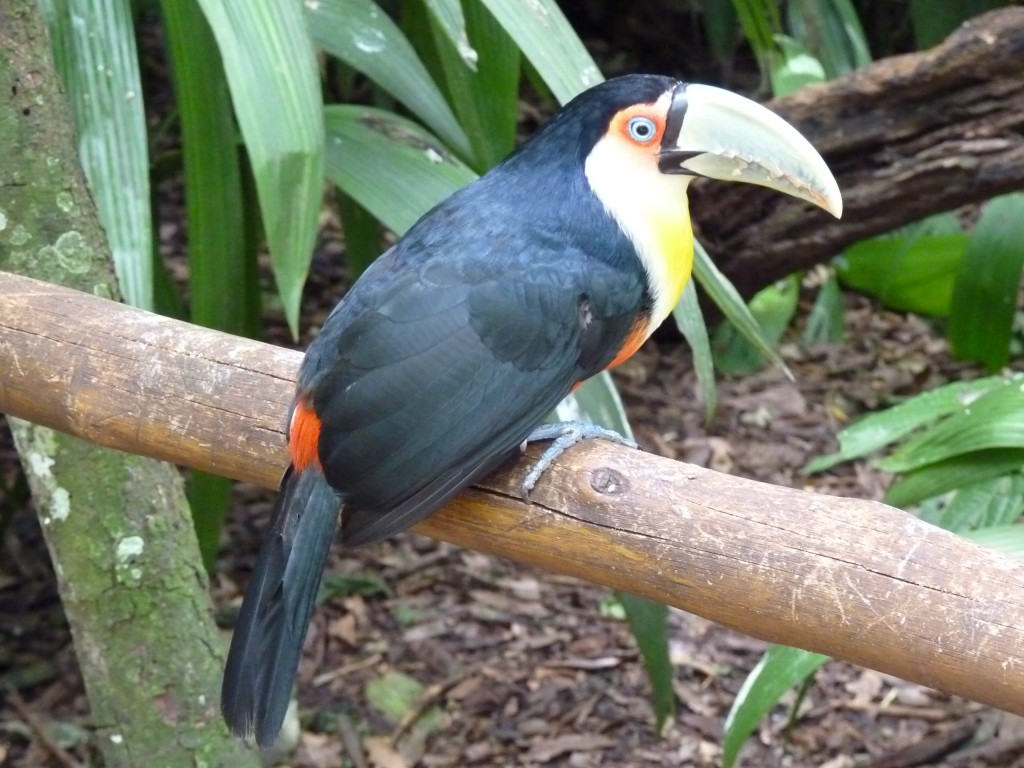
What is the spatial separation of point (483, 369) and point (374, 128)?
0.83 metres

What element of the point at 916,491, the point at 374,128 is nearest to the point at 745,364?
the point at 916,491

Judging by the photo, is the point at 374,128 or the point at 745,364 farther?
the point at 745,364

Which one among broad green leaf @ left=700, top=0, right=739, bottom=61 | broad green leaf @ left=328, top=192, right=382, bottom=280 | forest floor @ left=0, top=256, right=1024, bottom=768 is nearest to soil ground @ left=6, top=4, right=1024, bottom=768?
forest floor @ left=0, top=256, right=1024, bottom=768

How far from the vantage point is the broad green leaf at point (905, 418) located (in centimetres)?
210

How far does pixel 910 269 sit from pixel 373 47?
1.99 m

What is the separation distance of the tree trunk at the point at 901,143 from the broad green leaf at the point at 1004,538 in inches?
49.6

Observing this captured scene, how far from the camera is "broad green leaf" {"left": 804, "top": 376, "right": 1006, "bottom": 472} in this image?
82.5 inches

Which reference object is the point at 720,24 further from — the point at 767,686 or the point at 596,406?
the point at 767,686

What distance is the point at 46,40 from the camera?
4.99 feet

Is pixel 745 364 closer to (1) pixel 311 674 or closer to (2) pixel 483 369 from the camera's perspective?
(1) pixel 311 674

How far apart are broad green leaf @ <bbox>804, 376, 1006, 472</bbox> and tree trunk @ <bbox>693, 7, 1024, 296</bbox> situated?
0.70 meters

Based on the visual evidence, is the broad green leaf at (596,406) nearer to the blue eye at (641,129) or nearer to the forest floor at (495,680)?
the blue eye at (641,129)

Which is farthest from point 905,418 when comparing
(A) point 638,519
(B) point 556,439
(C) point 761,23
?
(A) point 638,519

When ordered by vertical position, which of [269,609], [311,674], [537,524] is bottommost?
[311,674]
